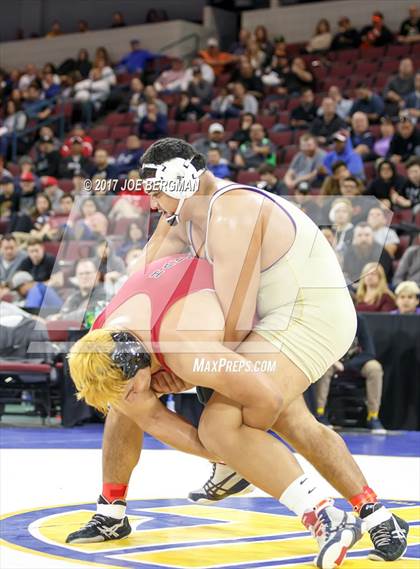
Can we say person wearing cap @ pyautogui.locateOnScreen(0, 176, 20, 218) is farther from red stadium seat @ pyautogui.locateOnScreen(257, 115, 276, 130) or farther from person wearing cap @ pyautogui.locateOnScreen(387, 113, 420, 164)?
person wearing cap @ pyautogui.locateOnScreen(387, 113, 420, 164)

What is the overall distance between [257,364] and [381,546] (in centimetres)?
69

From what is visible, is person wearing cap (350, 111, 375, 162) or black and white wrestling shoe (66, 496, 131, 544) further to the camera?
person wearing cap (350, 111, 375, 162)

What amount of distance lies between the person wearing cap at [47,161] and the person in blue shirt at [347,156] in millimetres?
4094

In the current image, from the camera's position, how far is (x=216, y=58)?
15797mm

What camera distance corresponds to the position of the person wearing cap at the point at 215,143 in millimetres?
12258

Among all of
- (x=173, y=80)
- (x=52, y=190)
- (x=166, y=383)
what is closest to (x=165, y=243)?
(x=166, y=383)

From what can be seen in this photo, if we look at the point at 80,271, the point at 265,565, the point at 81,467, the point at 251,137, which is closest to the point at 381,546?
the point at 265,565

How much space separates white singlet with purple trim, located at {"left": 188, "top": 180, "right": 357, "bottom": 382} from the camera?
346 cm

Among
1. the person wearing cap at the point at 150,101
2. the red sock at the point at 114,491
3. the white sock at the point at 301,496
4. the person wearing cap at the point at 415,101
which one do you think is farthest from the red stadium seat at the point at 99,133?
the white sock at the point at 301,496

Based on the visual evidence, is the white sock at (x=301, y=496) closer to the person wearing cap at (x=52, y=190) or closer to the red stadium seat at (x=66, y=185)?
the person wearing cap at (x=52, y=190)

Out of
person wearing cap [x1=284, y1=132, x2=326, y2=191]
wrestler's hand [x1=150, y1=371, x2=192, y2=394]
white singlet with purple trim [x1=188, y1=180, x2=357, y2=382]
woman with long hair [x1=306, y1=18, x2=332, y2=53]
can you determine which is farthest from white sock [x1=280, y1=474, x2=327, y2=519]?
woman with long hair [x1=306, y1=18, x2=332, y2=53]

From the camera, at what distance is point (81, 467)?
5.73 meters

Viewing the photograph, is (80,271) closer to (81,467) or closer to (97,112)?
(81,467)

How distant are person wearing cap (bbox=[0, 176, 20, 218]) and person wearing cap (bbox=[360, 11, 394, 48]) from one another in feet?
16.7
